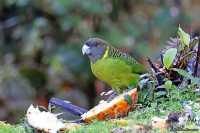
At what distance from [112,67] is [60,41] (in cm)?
337

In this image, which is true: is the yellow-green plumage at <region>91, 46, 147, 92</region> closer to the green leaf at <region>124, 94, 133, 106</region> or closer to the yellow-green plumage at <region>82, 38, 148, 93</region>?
the yellow-green plumage at <region>82, 38, 148, 93</region>

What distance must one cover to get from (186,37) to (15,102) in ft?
16.8

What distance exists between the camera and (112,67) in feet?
9.73

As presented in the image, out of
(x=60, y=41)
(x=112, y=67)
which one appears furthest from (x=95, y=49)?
(x=60, y=41)

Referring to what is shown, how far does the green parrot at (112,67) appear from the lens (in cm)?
297

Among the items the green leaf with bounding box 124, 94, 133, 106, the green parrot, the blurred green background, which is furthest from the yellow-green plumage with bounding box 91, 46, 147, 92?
the blurred green background

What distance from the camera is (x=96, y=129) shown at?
6.42 feet

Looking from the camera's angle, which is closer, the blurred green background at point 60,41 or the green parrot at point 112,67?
the green parrot at point 112,67

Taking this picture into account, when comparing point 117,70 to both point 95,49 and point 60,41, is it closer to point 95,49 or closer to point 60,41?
point 95,49

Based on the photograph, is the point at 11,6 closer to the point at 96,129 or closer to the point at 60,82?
the point at 60,82

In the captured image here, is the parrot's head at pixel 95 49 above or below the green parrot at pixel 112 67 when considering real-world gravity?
above

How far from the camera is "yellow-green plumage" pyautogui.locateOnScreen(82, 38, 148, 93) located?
2971 mm

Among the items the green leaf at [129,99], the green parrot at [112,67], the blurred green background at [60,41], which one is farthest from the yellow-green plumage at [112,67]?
the blurred green background at [60,41]

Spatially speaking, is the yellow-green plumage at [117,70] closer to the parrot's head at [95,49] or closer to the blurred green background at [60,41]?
the parrot's head at [95,49]
